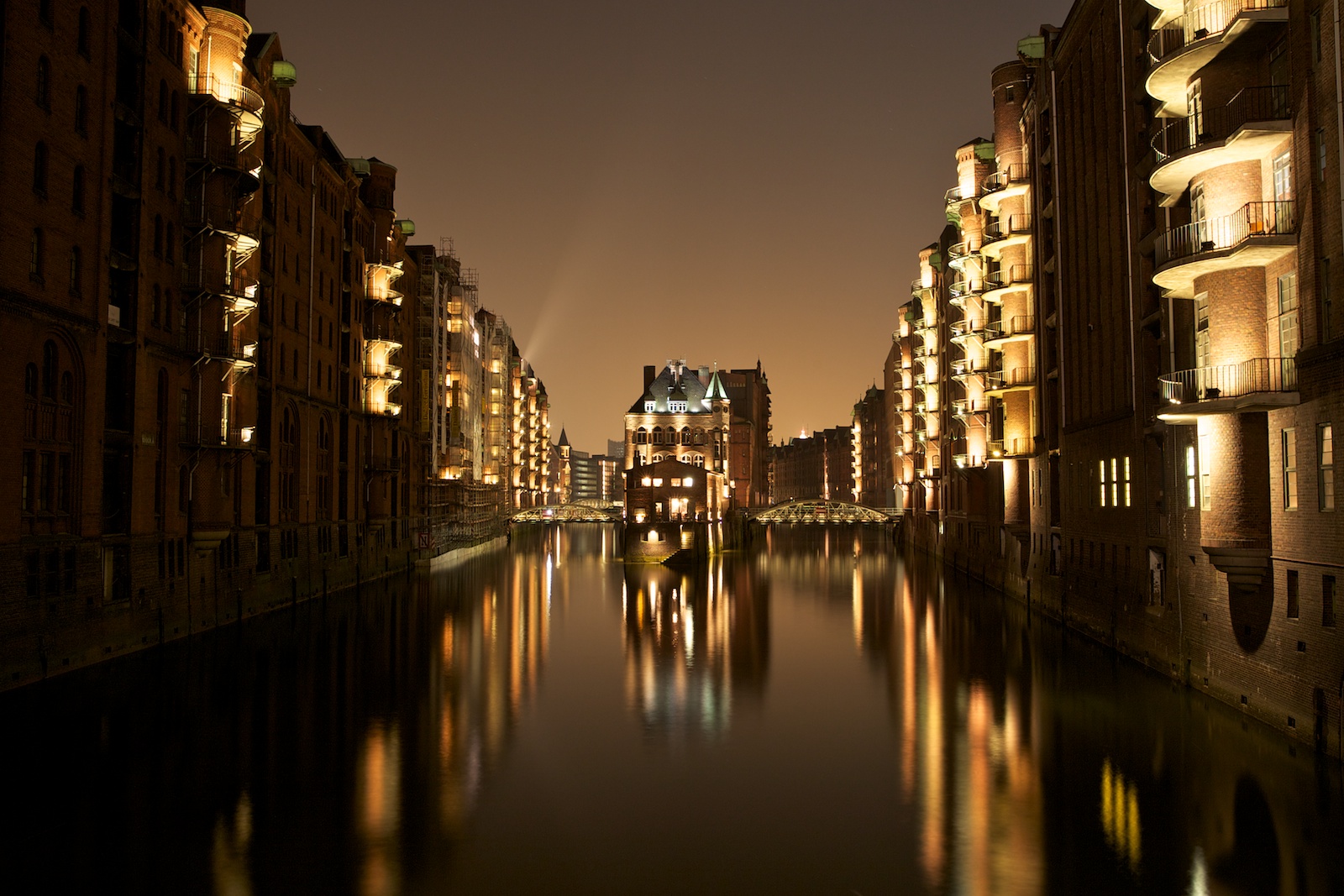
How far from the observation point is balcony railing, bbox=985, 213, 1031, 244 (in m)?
45.1

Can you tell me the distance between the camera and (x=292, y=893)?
1319 centimetres

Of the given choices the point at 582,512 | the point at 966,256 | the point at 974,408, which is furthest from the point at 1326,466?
the point at 582,512

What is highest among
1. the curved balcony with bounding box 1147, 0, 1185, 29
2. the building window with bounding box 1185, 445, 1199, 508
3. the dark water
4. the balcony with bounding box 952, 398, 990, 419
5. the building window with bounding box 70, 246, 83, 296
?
the curved balcony with bounding box 1147, 0, 1185, 29

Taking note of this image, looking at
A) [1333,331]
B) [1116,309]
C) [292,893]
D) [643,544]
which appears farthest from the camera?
[643,544]

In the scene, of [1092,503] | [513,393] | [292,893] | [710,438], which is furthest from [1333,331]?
[513,393]

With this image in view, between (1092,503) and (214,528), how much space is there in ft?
99.5

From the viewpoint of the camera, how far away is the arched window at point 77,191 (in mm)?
27094

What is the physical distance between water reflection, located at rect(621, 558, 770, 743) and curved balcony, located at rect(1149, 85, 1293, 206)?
1625 cm

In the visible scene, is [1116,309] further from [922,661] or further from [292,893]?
[292,893]

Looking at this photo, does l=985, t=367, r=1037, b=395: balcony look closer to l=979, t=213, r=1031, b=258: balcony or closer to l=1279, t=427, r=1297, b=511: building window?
l=979, t=213, r=1031, b=258: balcony

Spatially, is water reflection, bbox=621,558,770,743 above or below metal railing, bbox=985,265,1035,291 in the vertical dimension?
below

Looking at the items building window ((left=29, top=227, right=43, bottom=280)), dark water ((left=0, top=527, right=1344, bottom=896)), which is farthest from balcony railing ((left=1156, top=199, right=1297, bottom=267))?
building window ((left=29, top=227, right=43, bottom=280))

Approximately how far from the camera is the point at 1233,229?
68.2ft

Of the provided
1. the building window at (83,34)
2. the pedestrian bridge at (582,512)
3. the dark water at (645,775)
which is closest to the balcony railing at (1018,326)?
the dark water at (645,775)
